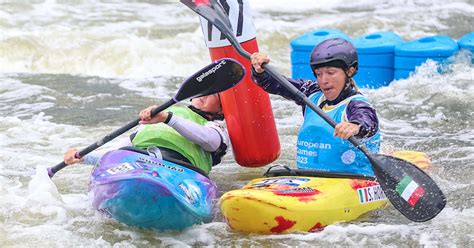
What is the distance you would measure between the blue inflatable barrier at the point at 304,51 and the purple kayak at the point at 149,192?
364cm

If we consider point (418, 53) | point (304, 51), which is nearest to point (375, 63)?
point (418, 53)

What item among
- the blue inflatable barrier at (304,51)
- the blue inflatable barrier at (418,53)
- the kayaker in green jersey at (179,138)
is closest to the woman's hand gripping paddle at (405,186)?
the kayaker in green jersey at (179,138)

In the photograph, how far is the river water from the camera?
3.89 m

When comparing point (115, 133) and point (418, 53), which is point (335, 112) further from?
point (418, 53)

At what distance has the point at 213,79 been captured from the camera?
4.28 meters

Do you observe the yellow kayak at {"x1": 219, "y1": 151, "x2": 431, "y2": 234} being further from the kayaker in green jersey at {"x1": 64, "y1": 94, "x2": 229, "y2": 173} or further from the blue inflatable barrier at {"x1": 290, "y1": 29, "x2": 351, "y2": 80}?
the blue inflatable barrier at {"x1": 290, "y1": 29, "x2": 351, "y2": 80}

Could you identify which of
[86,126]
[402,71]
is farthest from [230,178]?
[402,71]

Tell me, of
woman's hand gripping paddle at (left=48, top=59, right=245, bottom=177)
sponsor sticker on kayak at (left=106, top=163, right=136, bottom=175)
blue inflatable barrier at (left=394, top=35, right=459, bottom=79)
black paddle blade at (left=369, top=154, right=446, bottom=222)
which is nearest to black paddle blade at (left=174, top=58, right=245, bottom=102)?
woman's hand gripping paddle at (left=48, top=59, right=245, bottom=177)

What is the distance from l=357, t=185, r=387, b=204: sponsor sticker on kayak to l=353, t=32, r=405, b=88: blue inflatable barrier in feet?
11.1

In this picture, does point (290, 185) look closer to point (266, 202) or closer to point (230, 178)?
point (266, 202)

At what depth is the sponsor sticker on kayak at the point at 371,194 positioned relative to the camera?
13.3 ft

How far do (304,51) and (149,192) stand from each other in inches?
164

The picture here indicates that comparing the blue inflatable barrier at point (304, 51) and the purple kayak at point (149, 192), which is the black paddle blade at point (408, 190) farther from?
the blue inflatable barrier at point (304, 51)

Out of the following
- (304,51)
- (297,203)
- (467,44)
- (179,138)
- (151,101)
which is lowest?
(151,101)
